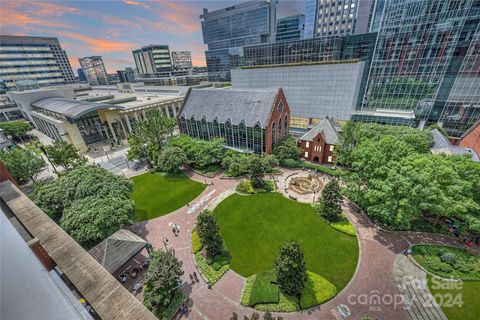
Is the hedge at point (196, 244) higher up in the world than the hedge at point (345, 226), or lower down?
lower down

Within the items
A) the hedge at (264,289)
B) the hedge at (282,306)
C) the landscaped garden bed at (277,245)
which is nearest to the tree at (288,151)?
the landscaped garden bed at (277,245)

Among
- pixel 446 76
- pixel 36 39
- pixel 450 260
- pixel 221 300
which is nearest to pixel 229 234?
pixel 221 300

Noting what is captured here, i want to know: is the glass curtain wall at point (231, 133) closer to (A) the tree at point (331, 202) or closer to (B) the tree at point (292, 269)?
(A) the tree at point (331, 202)

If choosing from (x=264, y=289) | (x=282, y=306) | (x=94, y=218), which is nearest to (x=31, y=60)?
(x=94, y=218)

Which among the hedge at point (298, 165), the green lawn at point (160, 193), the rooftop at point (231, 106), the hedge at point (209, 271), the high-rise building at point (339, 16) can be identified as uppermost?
the high-rise building at point (339, 16)

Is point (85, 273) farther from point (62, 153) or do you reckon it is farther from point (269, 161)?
point (62, 153)

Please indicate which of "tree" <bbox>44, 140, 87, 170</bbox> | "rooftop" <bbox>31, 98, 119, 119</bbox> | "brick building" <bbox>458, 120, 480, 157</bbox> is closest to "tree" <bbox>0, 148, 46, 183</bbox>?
"tree" <bbox>44, 140, 87, 170</bbox>
